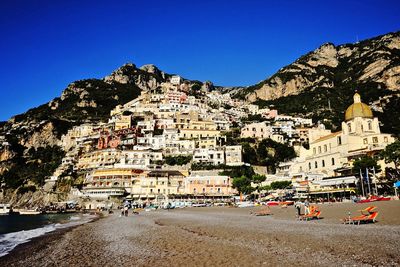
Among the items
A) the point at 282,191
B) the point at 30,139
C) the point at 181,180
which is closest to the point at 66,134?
the point at 30,139

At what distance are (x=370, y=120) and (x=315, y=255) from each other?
6260 cm

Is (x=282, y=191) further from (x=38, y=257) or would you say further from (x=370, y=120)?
(x=38, y=257)

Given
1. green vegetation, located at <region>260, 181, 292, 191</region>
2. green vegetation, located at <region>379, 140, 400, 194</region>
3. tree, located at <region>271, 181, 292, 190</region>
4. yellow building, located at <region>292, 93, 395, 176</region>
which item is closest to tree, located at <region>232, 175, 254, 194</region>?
green vegetation, located at <region>260, 181, 292, 191</region>

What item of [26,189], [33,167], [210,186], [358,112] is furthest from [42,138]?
[358,112]

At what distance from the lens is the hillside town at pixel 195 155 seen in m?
63.8

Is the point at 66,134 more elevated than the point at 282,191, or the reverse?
the point at 66,134

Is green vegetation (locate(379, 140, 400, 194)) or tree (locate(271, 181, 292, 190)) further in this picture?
tree (locate(271, 181, 292, 190))

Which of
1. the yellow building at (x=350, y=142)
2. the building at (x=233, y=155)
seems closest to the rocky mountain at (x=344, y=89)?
the building at (x=233, y=155)

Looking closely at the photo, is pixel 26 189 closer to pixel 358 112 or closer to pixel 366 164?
pixel 358 112

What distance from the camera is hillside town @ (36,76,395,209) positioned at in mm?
63812

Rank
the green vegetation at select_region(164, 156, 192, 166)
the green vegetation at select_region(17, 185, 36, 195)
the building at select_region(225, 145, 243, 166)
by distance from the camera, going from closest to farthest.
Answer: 1. the building at select_region(225, 145, 243, 166)
2. the green vegetation at select_region(164, 156, 192, 166)
3. the green vegetation at select_region(17, 185, 36, 195)

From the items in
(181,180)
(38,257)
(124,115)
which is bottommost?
(38,257)

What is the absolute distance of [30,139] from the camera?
137000 mm

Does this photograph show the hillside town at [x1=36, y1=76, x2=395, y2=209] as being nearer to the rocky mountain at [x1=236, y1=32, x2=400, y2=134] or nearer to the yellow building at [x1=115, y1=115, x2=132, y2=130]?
the yellow building at [x1=115, y1=115, x2=132, y2=130]
